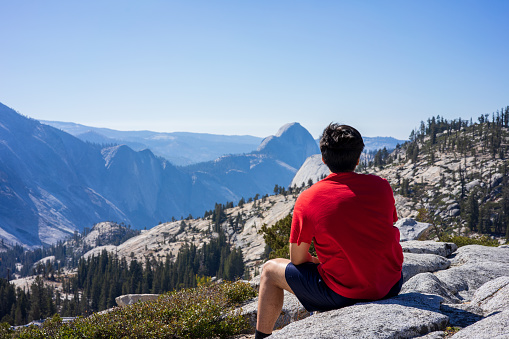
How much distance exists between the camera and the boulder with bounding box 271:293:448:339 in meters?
4.86

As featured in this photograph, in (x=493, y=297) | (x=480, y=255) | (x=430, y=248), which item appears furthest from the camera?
(x=430, y=248)

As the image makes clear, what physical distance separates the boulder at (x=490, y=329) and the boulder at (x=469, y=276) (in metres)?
5.54

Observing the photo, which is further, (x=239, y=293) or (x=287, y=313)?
(x=239, y=293)

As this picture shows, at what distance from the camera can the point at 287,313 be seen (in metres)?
9.51

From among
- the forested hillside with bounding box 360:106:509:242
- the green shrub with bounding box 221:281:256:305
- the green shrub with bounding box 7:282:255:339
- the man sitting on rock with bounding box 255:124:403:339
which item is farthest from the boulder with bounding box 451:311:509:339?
the forested hillside with bounding box 360:106:509:242

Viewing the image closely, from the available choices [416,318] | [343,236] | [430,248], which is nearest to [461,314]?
[416,318]

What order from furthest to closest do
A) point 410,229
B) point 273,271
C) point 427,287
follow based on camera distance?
point 410,229 → point 427,287 → point 273,271

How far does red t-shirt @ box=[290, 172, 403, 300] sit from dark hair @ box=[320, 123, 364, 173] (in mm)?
199

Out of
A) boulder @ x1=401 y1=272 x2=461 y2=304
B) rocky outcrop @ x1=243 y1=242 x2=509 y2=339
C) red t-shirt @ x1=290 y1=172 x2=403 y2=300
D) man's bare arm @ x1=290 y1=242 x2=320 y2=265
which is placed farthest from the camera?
boulder @ x1=401 y1=272 x2=461 y2=304

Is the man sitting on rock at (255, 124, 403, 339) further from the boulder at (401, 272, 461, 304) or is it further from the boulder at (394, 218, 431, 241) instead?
the boulder at (394, 218, 431, 241)

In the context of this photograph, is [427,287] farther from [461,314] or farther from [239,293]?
[239,293]

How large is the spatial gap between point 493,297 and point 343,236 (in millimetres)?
4008

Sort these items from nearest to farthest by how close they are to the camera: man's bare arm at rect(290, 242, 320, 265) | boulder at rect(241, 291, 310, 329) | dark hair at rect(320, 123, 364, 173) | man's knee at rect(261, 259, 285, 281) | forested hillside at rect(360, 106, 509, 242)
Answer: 1. dark hair at rect(320, 123, 364, 173)
2. man's bare arm at rect(290, 242, 320, 265)
3. man's knee at rect(261, 259, 285, 281)
4. boulder at rect(241, 291, 310, 329)
5. forested hillside at rect(360, 106, 509, 242)

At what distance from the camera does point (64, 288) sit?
136250mm
